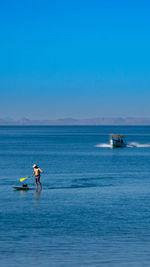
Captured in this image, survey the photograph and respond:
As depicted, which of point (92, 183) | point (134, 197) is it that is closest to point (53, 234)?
point (134, 197)

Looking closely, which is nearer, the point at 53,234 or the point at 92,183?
the point at 53,234

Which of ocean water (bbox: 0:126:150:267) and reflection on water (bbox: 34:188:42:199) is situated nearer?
ocean water (bbox: 0:126:150:267)

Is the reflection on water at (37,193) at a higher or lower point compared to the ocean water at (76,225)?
higher

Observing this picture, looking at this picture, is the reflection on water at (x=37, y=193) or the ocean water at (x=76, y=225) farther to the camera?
the reflection on water at (x=37, y=193)

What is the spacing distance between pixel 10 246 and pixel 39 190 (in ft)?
65.5

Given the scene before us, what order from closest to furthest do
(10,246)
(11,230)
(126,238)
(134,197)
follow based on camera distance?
(10,246)
(126,238)
(11,230)
(134,197)

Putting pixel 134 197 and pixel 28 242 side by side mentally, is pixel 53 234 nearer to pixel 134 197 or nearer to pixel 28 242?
pixel 28 242

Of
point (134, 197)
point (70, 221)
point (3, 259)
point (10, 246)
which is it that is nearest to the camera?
point (3, 259)

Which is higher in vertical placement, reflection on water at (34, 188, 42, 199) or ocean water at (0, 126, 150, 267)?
reflection on water at (34, 188, 42, 199)

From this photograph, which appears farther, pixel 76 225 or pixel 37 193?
pixel 37 193

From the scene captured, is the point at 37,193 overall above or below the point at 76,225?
above

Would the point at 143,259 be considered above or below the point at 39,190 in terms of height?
below

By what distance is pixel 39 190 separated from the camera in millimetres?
41438

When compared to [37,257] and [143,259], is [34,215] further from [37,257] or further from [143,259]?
[143,259]
